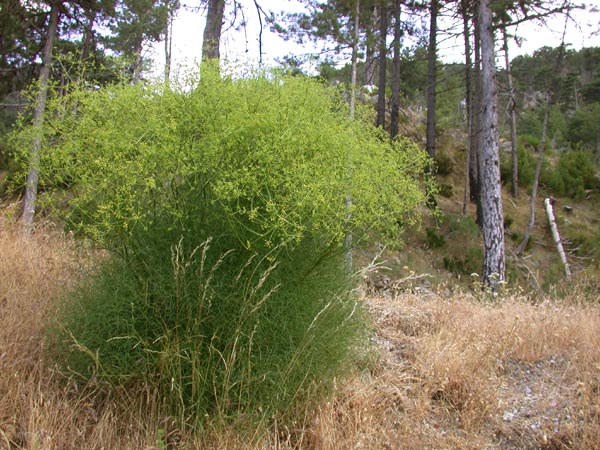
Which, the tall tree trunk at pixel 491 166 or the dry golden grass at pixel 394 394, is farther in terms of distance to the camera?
the tall tree trunk at pixel 491 166

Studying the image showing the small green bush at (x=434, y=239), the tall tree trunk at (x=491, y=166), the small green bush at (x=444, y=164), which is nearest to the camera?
the tall tree trunk at (x=491, y=166)

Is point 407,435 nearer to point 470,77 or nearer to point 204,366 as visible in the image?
point 204,366

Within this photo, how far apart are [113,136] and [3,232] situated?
3.60 meters

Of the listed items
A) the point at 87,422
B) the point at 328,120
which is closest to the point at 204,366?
the point at 87,422

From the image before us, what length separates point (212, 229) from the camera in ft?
9.50

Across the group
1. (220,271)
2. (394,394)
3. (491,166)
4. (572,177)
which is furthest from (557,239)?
(220,271)

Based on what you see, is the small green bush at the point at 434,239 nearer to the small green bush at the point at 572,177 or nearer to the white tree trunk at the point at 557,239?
the white tree trunk at the point at 557,239

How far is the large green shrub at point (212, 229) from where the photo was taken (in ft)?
8.81

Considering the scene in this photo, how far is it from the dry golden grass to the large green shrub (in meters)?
0.19

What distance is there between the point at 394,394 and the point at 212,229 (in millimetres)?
1830

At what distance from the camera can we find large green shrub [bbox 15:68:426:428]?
269 cm

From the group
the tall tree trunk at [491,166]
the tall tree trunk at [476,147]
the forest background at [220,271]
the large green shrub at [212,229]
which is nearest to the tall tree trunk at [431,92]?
the tall tree trunk at [476,147]

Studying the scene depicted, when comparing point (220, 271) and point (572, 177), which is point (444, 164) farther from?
point (220, 271)

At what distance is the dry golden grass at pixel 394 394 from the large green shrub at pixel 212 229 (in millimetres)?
191
